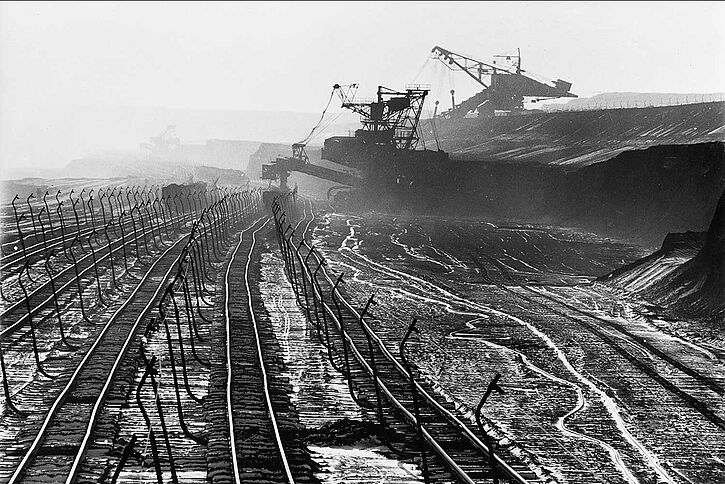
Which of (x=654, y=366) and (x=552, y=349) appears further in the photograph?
(x=552, y=349)

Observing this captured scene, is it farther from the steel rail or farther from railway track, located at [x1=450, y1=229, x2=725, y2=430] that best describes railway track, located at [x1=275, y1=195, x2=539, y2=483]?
the steel rail

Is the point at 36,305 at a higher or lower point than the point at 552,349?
lower

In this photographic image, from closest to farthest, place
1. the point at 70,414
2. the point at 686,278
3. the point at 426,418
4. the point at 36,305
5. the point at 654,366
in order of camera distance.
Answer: the point at 70,414 < the point at 426,418 < the point at 654,366 < the point at 36,305 < the point at 686,278

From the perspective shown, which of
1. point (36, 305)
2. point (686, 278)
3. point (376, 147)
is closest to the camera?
point (36, 305)

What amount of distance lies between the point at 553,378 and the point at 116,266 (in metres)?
18.1

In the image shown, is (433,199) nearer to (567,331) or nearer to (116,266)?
(116,266)

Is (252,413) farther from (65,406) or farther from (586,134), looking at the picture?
(586,134)

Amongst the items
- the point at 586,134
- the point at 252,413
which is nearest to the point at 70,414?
the point at 252,413

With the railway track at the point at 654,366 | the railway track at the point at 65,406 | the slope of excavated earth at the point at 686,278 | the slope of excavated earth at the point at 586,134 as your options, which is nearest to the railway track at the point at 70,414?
the railway track at the point at 65,406

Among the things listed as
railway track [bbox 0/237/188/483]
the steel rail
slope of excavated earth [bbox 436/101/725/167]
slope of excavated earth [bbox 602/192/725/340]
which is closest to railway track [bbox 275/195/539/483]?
railway track [bbox 0/237/188/483]

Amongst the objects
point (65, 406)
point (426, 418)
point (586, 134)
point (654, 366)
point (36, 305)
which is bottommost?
point (36, 305)

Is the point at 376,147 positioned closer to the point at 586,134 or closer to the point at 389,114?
the point at 389,114

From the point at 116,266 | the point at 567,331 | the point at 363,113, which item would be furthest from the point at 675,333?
the point at 363,113

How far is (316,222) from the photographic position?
184 ft
